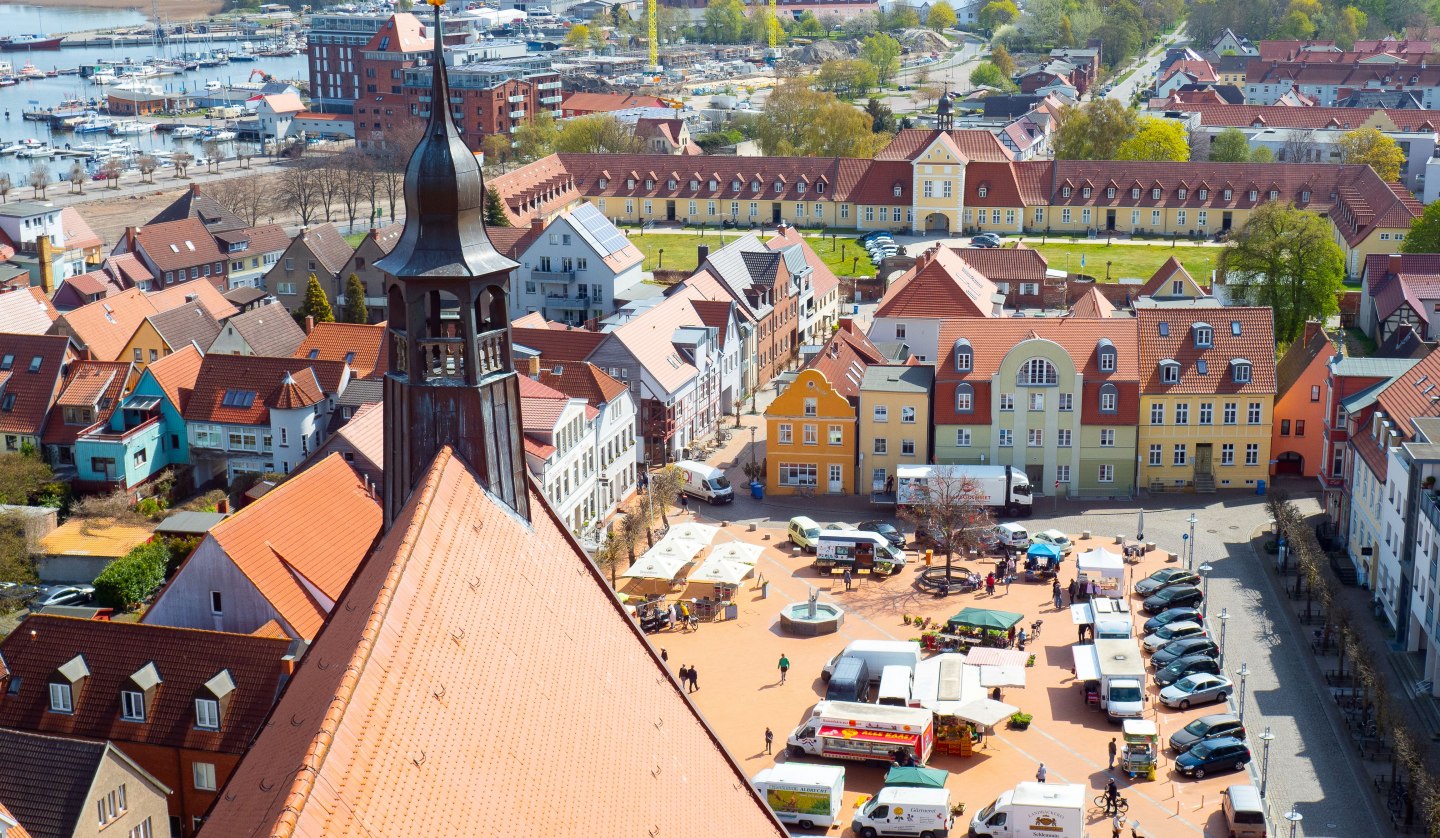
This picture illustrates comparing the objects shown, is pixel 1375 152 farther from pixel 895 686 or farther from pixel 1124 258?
pixel 895 686

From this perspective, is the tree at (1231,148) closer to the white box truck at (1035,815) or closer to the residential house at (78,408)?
the residential house at (78,408)

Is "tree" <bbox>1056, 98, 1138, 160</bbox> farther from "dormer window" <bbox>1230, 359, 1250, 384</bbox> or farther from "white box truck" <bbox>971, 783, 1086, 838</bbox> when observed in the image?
"white box truck" <bbox>971, 783, 1086, 838</bbox>

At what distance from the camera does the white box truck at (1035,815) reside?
37.6 metres

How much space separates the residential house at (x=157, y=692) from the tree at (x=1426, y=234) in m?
69.3

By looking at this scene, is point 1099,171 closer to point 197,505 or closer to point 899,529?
point 899,529

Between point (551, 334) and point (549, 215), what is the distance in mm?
44136

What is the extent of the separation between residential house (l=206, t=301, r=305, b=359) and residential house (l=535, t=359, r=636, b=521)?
14.0 meters

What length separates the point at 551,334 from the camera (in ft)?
225

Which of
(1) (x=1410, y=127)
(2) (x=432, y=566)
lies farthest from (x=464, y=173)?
(1) (x=1410, y=127)

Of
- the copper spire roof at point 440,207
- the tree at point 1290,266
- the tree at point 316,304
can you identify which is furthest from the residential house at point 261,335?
the copper spire roof at point 440,207

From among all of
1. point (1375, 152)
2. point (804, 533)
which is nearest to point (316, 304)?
point (804, 533)

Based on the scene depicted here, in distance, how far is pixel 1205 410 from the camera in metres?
62.9

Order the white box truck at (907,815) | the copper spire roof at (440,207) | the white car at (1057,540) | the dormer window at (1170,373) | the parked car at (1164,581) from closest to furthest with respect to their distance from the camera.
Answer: the copper spire roof at (440,207)
the white box truck at (907,815)
the parked car at (1164,581)
the white car at (1057,540)
the dormer window at (1170,373)

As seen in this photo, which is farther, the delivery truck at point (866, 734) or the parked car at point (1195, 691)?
the parked car at point (1195, 691)
